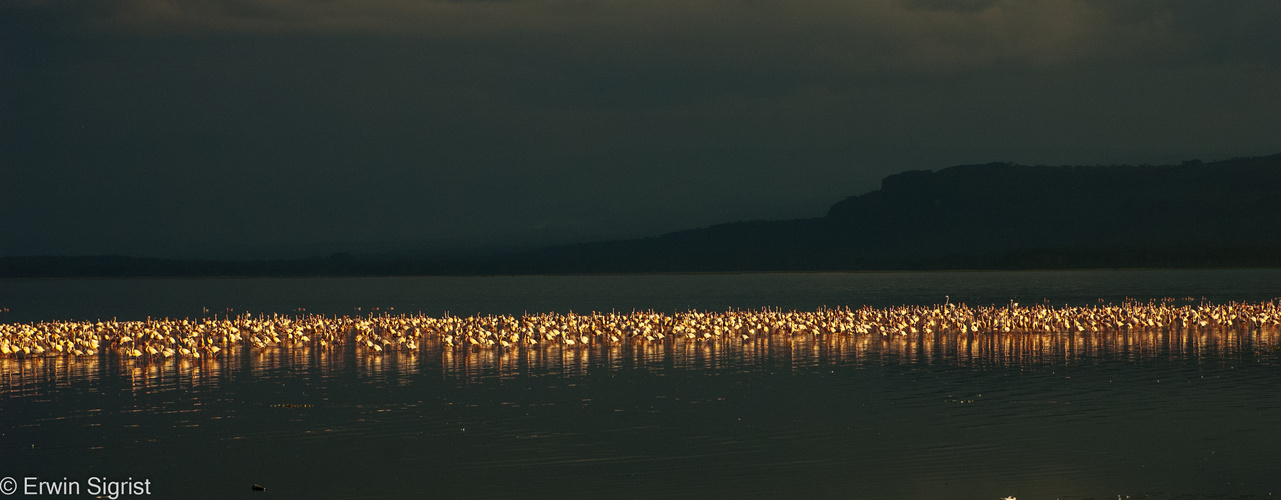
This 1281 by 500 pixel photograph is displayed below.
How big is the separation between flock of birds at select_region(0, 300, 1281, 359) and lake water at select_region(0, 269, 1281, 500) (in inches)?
137

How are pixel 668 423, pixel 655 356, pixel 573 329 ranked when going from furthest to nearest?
pixel 573 329 → pixel 655 356 → pixel 668 423

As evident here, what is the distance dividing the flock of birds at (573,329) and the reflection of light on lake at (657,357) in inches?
34.5

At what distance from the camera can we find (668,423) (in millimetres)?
24312

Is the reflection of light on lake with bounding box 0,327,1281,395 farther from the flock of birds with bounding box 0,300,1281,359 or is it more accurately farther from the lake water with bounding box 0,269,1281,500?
the flock of birds with bounding box 0,300,1281,359

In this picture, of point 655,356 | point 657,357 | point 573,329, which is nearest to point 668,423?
point 657,357

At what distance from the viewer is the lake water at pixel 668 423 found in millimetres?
18875

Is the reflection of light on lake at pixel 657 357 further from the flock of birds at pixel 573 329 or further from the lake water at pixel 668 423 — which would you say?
the flock of birds at pixel 573 329

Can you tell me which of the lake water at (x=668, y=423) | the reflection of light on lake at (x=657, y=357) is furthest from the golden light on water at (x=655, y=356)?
the lake water at (x=668, y=423)

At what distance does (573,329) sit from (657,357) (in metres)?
7.59

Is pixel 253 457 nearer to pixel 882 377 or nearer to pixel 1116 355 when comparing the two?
pixel 882 377

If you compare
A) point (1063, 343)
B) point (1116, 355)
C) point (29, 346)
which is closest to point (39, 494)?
point (29, 346)

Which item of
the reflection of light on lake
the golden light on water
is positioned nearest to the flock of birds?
the golden light on water

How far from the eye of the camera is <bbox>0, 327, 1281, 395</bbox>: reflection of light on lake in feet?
113

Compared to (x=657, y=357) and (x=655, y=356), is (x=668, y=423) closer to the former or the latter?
(x=657, y=357)
